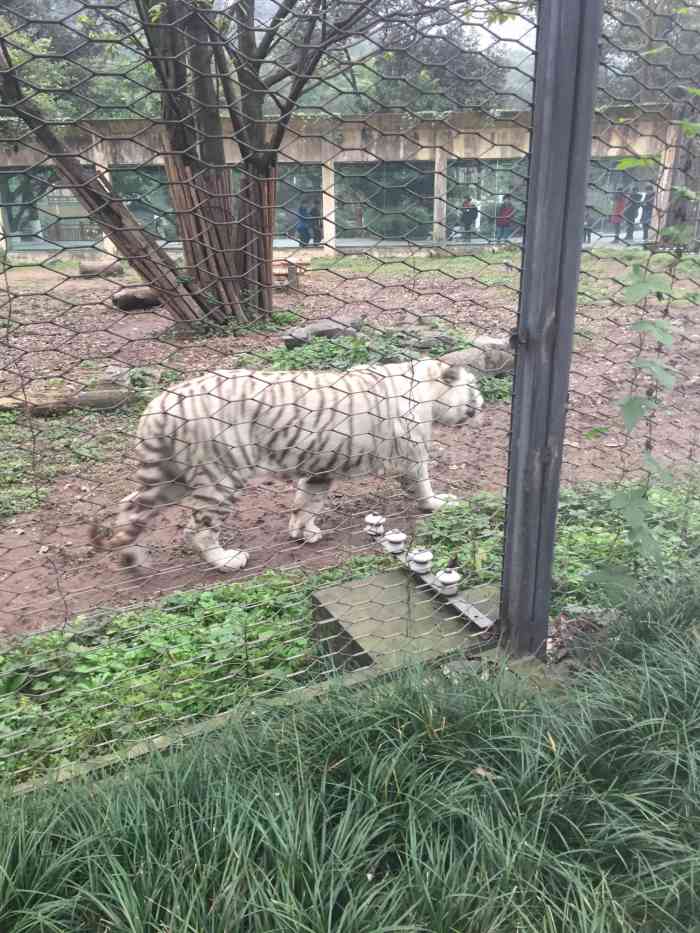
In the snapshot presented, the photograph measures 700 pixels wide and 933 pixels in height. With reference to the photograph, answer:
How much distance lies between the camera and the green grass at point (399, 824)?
1.36 metres

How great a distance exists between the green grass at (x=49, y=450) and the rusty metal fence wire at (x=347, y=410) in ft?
0.11

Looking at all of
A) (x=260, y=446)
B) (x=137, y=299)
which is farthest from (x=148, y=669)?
(x=137, y=299)

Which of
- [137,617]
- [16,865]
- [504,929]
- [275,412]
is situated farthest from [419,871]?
[275,412]

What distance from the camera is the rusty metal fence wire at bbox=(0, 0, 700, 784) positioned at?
1764mm

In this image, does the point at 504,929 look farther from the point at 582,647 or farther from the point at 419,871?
the point at 582,647

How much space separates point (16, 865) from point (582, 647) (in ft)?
5.28

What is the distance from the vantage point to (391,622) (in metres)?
2.44

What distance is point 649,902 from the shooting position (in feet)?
→ 4.68

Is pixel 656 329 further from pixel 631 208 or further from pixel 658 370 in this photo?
pixel 631 208

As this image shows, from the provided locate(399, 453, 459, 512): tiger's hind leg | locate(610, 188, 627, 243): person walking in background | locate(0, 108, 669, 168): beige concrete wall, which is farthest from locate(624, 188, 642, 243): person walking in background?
locate(399, 453, 459, 512): tiger's hind leg

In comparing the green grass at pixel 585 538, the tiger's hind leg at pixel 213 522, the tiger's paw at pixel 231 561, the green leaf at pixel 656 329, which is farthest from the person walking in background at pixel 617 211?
the tiger's paw at pixel 231 561

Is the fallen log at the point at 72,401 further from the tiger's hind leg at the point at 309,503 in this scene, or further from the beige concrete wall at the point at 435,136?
the tiger's hind leg at the point at 309,503

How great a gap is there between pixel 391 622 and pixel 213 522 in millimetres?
1593

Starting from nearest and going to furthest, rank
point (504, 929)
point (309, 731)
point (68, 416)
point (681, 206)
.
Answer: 1. point (504, 929)
2. point (309, 731)
3. point (681, 206)
4. point (68, 416)
